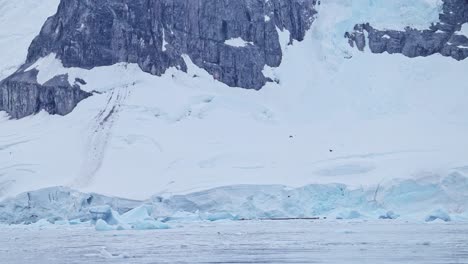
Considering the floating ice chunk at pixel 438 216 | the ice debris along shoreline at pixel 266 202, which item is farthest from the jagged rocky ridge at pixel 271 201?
the floating ice chunk at pixel 438 216

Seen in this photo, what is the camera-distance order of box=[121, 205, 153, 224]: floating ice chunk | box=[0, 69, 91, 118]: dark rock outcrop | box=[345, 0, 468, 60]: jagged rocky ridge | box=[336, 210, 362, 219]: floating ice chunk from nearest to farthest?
box=[121, 205, 153, 224]: floating ice chunk
box=[336, 210, 362, 219]: floating ice chunk
box=[0, 69, 91, 118]: dark rock outcrop
box=[345, 0, 468, 60]: jagged rocky ridge

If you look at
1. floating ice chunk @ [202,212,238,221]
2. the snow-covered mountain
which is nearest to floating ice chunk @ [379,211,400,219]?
the snow-covered mountain

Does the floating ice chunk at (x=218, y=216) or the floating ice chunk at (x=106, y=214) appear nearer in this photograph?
the floating ice chunk at (x=106, y=214)

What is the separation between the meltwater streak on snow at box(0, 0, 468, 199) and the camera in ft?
166

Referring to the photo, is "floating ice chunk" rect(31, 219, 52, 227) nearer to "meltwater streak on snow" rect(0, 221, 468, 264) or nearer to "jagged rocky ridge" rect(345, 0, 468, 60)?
"meltwater streak on snow" rect(0, 221, 468, 264)

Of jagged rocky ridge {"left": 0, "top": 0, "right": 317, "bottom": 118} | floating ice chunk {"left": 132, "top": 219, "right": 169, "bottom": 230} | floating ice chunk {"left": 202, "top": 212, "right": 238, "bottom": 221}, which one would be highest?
jagged rocky ridge {"left": 0, "top": 0, "right": 317, "bottom": 118}

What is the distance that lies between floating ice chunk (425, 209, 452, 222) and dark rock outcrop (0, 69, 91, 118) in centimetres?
2915

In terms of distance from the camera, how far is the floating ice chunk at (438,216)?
40219 millimetres

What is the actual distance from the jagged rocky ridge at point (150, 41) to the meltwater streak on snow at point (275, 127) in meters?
1.12

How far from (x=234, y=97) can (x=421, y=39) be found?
58.2 feet

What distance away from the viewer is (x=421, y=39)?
6800cm

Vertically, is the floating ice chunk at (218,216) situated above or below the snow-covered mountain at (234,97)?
below

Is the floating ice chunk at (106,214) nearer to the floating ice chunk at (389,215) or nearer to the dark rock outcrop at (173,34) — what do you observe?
the floating ice chunk at (389,215)

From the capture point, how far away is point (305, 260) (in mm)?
19219
